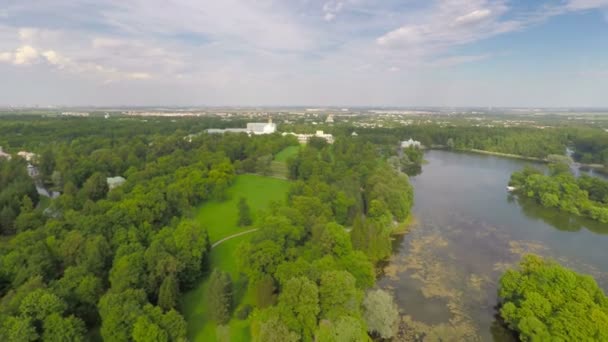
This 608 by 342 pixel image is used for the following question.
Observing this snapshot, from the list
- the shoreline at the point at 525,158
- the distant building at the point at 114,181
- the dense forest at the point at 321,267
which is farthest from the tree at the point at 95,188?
the shoreline at the point at 525,158

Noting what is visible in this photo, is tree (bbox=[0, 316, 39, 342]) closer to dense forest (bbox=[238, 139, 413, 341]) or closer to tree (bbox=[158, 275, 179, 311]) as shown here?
tree (bbox=[158, 275, 179, 311])

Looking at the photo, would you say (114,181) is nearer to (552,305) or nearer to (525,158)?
(552,305)

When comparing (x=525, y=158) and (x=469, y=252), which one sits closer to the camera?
(x=469, y=252)

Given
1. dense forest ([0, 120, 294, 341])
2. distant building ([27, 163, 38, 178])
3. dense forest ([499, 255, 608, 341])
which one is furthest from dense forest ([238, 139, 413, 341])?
distant building ([27, 163, 38, 178])

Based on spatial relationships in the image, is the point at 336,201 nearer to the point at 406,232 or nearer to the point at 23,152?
the point at 406,232

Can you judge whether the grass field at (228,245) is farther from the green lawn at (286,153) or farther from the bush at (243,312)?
the green lawn at (286,153)

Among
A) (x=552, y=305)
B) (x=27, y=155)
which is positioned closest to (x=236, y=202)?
(x=552, y=305)

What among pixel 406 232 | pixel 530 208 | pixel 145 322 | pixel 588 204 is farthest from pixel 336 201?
pixel 588 204
